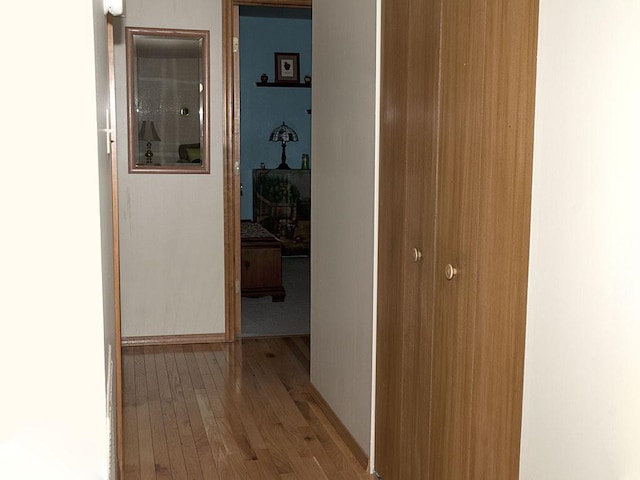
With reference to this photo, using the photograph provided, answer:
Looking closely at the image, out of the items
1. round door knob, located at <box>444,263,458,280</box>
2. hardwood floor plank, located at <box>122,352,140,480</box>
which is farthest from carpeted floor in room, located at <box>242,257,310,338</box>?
round door knob, located at <box>444,263,458,280</box>

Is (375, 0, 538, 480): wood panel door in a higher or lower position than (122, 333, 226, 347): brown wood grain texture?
higher

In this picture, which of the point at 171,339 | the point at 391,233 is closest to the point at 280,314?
the point at 171,339

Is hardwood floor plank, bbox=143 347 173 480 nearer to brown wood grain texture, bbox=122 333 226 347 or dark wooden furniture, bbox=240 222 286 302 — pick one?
brown wood grain texture, bbox=122 333 226 347

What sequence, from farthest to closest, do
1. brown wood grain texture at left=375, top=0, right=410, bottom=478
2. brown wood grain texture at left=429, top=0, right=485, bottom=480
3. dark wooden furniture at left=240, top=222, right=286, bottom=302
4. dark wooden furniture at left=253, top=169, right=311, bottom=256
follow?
dark wooden furniture at left=253, top=169, right=311, bottom=256
dark wooden furniture at left=240, top=222, right=286, bottom=302
brown wood grain texture at left=375, top=0, right=410, bottom=478
brown wood grain texture at left=429, top=0, right=485, bottom=480

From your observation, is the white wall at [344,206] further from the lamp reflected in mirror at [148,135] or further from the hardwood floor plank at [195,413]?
the lamp reflected in mirror at [148,135]

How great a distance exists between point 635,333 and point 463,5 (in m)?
1.09

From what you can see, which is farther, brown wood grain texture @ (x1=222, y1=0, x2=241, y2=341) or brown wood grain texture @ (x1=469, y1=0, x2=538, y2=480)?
brown wood grain texture @ (x1=222, y1=0, x2=241, y2=341)

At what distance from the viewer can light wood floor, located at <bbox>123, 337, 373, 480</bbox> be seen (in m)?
3.03

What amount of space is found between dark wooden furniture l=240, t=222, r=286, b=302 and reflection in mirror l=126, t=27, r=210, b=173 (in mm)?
1142

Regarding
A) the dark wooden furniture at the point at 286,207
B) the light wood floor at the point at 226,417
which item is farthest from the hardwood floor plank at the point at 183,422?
the dark wooden furniture at the point at 286,207

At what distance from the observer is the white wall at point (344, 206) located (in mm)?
2980

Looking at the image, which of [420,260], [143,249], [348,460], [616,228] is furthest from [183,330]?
[616,228]

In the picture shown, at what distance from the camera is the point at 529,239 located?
1772 millimetres

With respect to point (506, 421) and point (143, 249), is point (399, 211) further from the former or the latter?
point (143, 249)
